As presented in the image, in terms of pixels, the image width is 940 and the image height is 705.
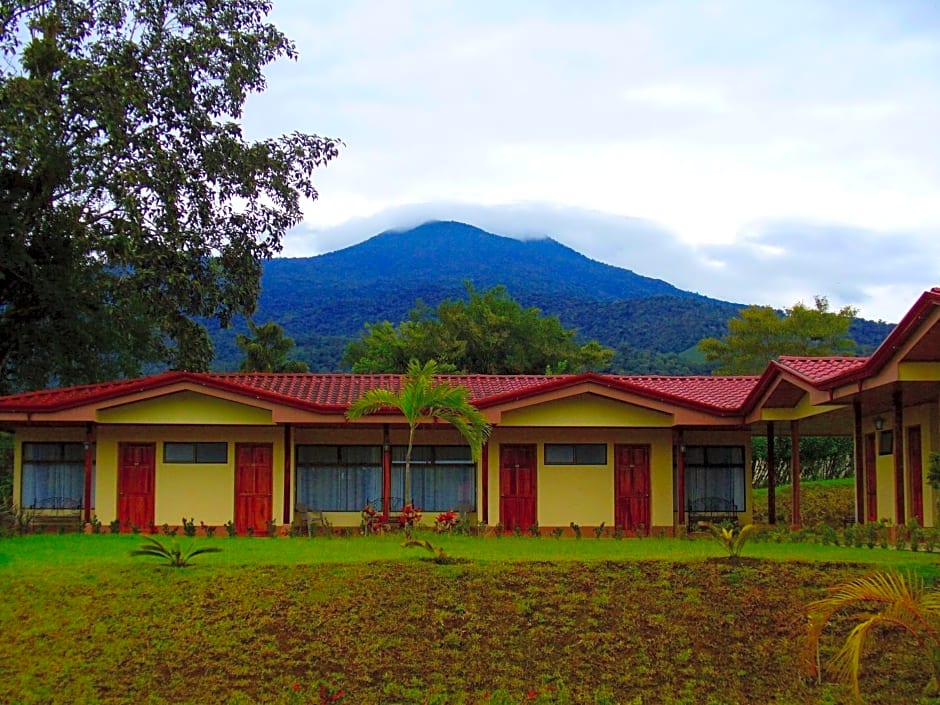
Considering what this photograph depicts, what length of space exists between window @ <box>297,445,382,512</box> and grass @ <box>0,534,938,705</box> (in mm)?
8709

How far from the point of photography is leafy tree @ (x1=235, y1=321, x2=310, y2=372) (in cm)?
3816

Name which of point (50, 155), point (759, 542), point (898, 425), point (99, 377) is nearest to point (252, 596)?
point (759, 542)

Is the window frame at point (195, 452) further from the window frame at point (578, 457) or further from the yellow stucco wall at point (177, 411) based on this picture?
the window frame at point (578, 457)

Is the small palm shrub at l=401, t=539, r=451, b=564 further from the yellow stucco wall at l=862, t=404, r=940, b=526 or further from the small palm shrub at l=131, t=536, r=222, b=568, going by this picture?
the yellow stucco wall at l=862, t=404, r=940, b=526

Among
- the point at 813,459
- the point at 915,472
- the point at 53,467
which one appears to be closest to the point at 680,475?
the point at 915,472

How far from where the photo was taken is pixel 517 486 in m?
23.4

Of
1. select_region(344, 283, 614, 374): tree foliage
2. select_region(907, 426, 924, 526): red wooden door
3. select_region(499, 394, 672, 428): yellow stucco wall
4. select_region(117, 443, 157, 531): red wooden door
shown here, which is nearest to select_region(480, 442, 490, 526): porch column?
select_region(499, 394, 672, 428): yellow stucco wall

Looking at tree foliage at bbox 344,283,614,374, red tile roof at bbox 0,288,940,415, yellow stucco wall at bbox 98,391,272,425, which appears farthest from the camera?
tree foliage at bbox 344,283,614,374

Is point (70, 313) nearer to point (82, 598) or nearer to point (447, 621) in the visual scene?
point (82, 598)

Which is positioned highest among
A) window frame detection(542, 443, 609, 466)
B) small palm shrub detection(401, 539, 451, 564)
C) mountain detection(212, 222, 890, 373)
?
mountain detection(212, 222, 890, 373)

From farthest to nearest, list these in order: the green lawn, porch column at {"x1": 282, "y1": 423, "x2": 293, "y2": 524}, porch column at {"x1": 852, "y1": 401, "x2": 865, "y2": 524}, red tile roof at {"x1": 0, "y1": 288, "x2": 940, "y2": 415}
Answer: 1. porch column at {"x1": 282, "y1": 423, "x2": 293, "y2": 524}
2. porch column at {"x1": 852, "y1": 401, "x2": 865, "y2": 524}
3. red tile roof at {"x1": 0, "y1": 288, "x2": 940, "y2": 415}
4. the green lawn

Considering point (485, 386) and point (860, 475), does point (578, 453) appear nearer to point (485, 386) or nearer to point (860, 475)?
point (485, 386)

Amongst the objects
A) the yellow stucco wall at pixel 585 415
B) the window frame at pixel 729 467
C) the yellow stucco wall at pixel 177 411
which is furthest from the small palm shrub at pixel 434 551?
the window frame at pixel 729 467

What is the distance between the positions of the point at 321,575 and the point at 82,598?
8.47 feet
